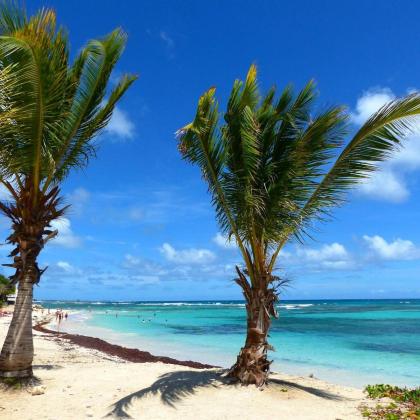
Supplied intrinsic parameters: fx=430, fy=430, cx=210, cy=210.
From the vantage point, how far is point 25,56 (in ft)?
23.0

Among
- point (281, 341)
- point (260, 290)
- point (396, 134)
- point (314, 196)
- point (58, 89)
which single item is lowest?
point (281, 341)

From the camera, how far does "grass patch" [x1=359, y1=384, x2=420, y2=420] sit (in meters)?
6.94

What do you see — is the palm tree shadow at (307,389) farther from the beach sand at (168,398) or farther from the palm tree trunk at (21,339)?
the palm tree trunk at (21,339)

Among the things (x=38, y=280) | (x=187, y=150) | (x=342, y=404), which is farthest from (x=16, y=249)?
(x=342, y=404)

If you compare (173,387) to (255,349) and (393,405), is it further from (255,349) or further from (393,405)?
(393,405)

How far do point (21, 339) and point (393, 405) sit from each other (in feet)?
22.3

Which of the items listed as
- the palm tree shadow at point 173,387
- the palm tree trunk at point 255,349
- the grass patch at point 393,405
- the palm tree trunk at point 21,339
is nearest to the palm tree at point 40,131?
the palm tree trunk at point 21,339

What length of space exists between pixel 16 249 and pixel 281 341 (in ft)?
70.6

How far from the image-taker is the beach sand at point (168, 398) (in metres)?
6.81

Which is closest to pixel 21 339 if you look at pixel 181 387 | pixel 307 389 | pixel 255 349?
pixel 181 387

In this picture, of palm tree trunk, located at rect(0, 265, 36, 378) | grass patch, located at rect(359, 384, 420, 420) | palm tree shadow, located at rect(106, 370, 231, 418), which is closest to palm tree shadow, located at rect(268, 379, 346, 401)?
grass patch, located at rect(359, 384, 420, 420)

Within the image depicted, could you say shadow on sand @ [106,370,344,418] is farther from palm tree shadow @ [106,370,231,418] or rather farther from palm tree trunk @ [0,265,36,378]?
palm tree trunk @ [0,265,36,378]

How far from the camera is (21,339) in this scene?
7.95 m

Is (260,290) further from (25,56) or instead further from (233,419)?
(25,56)
